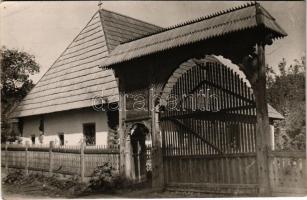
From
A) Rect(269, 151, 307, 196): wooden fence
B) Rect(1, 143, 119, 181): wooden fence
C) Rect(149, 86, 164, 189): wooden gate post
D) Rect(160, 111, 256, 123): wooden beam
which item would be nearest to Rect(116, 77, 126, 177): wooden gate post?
Rect(1, 143, 119, 181): wooden fence

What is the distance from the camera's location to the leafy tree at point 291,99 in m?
8.56

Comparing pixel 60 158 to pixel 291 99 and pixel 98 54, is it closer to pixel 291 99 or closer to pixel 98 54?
pixel 98 54

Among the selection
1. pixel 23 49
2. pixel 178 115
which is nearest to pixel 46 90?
pixel 23 49

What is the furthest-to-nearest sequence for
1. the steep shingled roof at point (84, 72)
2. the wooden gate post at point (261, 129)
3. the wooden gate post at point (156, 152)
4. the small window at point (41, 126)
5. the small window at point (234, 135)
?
1. the small window at point (41, 126)
2. the steep shingled roof at point (84, 72)
3. the wooden gate post at point (156, 152)
4. the small window at point (234, 135)
5. the wooden gate post at point (261, 129)

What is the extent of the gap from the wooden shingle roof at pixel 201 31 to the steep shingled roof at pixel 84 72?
3097 millimetres

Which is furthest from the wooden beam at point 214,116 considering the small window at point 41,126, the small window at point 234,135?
the small window at point 41,126

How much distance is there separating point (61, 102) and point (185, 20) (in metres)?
7.78

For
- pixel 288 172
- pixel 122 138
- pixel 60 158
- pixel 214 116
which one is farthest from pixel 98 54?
pixel 288 172

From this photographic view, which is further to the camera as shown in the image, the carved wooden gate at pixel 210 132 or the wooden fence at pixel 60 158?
the wooden fence at pixel 60 158

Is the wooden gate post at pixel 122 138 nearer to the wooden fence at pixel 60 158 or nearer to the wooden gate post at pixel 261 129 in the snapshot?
the wooden fence at pixel 60 158

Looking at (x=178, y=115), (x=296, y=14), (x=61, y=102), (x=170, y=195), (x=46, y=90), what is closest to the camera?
(x=296, y=14)

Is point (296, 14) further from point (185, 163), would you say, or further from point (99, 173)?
point (99, 173)

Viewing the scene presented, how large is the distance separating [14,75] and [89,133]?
365cm

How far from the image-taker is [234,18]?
8633 mm
